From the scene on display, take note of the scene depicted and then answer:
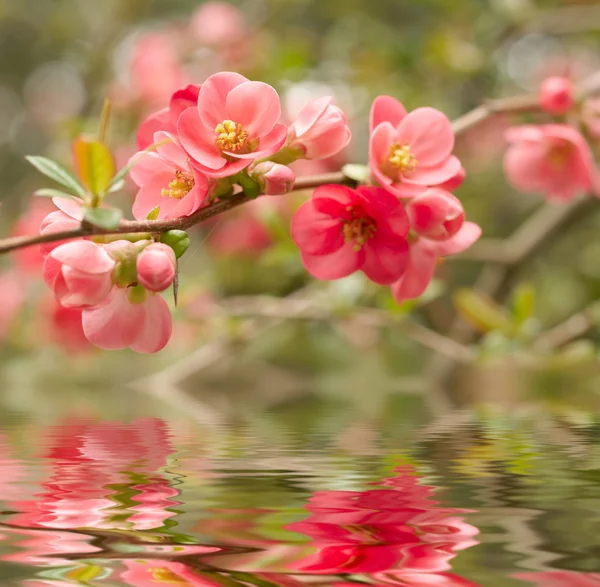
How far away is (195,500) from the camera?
0.39m

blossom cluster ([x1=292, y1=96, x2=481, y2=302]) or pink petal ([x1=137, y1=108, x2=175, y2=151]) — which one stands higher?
pink petal ([x1=137, y1=108, x2=175, y2=151])

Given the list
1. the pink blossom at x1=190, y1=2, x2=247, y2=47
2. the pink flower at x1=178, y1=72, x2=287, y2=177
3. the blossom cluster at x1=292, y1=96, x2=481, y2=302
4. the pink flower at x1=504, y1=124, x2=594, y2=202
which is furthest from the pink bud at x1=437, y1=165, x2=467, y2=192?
the pink blossom at x1=190, y1=2, x2=247, y2=47

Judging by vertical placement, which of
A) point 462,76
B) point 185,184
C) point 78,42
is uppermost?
point 78,42

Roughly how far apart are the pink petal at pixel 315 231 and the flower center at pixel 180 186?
0.20 ft

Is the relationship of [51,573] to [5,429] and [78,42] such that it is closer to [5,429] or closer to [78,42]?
[5,429]

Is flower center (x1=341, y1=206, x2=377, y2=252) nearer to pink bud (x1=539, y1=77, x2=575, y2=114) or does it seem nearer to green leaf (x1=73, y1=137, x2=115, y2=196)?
green leaf (x1=73, y1=137, x2=115, y2=196)

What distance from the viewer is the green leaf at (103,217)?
1.20 ft

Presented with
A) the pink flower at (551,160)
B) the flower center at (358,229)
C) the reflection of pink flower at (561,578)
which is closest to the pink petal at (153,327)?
the flower center at (358,229)

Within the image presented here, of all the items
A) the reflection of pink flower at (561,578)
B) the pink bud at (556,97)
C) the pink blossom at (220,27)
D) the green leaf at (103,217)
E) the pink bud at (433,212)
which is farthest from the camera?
the pink blossom at (220,27)

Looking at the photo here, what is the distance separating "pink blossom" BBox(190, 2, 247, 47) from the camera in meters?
1.66

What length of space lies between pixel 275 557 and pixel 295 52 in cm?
122

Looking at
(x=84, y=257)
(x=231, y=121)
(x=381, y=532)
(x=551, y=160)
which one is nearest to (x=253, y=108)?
(x=231, y=121)

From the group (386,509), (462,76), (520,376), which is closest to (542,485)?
(386,509)

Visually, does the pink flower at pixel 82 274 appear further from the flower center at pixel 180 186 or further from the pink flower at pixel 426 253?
the pink flower at pixel 426 253
